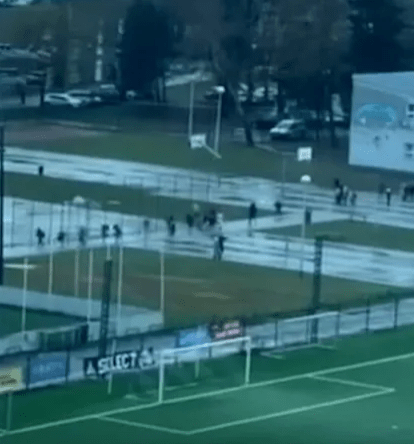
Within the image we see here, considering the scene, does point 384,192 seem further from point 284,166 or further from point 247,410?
point 247,410

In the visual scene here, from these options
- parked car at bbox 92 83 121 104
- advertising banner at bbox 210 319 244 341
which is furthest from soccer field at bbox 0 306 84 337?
parked car at bbox 92 83 121 104

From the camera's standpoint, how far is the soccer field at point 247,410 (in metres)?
18.4

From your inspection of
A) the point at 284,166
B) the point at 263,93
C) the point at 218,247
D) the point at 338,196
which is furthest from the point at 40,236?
the point at 263,93

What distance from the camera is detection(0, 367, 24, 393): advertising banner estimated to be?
60.4ft

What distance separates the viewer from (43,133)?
36.9 metres

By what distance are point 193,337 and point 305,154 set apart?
18.8 m

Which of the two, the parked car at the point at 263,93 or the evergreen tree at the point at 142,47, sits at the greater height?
the evergreen tree at the point at 142,47

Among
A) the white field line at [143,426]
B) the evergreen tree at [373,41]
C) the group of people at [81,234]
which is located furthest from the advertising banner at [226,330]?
the evergreen tree at [373,41]

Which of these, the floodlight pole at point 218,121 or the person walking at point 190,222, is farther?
the floodlight pole at point 218,121

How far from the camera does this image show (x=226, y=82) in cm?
3953

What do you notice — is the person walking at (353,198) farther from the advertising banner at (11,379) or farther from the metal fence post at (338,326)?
the advertising banner at (11,379)

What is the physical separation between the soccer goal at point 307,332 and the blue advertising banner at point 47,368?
3590mm

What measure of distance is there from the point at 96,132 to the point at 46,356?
1799cm

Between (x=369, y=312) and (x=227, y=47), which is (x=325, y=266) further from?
(x=227, y=47)
